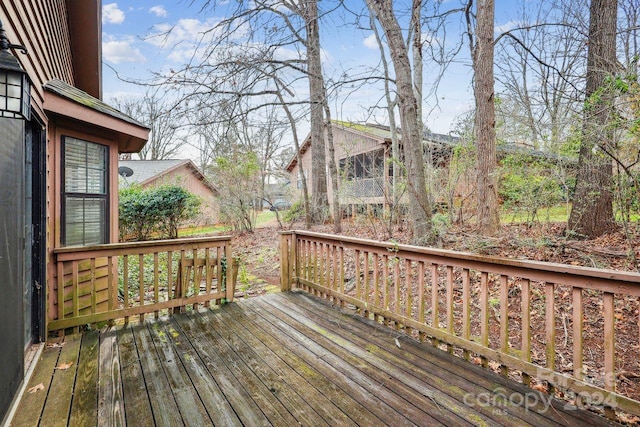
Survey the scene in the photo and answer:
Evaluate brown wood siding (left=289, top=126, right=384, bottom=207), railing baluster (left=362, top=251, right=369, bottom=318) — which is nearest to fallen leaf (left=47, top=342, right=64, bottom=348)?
railing baluster (left=362, top=251, right=369, bottom=318)

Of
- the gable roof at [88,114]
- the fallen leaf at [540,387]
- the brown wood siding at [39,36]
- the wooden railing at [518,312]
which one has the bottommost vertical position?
the fallen leaf at [540,387]

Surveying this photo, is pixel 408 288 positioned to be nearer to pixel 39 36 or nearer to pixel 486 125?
pixel 486 125

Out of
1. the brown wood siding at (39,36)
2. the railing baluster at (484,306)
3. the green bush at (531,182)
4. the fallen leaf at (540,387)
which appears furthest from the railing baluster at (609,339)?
the brown wood siding at (39,36)

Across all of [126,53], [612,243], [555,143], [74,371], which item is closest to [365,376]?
[74,371]

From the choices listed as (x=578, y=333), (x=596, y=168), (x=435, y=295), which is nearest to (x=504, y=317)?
(x=578, y=333)

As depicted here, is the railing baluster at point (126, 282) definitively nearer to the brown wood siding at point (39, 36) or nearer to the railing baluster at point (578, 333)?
the brown wood siding at point (39, 36)

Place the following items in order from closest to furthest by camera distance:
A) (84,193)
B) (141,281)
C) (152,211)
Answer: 1. (141,281)
2. (84,193)
3. (152,211)

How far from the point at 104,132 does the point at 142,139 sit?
1.83 feet

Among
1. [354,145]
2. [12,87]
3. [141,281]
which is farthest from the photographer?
[354,145]

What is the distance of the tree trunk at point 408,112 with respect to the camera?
4898 mm

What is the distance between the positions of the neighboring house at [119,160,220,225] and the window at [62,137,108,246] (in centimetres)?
785

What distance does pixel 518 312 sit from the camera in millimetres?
3795

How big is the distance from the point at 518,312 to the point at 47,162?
5.33 metres

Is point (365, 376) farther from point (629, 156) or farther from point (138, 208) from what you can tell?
point (138, 208)
